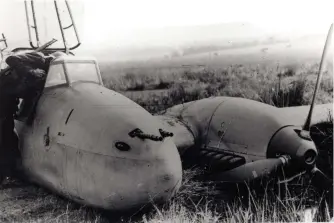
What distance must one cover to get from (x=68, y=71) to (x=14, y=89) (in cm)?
36

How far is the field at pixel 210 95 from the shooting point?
8.96 feet

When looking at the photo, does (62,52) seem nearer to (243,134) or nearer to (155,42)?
(155,42)

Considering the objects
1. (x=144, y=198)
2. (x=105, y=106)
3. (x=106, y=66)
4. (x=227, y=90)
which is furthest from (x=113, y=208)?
(x=227, y=90)

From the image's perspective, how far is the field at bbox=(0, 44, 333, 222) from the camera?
2.73 m

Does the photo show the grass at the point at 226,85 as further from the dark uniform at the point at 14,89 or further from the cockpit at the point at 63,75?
the dark uniform at the point at 14,89

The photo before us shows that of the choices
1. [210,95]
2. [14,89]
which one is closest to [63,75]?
[14,89]

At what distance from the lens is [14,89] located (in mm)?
2871

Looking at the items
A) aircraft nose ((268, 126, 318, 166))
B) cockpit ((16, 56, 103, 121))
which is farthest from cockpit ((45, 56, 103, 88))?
aircraft nose ((268, 126, 318, 166))

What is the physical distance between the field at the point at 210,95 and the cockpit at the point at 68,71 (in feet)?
0.46

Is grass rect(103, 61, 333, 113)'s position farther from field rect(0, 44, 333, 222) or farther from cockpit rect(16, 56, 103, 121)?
cockpit rect(16, 56, 103, 121)

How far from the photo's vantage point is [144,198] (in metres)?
2.32

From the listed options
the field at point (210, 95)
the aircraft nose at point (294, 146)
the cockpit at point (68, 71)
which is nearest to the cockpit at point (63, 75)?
the cockpit at point (68, 71)

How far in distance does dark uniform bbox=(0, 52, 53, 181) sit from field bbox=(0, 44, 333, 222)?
22cm

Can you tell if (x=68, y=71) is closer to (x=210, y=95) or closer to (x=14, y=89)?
(x=14, y=89)
